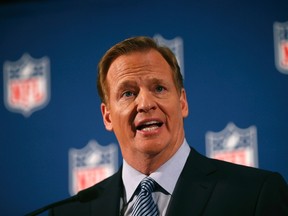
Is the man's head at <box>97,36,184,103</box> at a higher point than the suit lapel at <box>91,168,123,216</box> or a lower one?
higher

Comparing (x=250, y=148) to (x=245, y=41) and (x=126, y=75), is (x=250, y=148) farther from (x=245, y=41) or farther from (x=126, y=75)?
(x=126, y=75)

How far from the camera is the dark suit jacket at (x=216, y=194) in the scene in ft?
5.51

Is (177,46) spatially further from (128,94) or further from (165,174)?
(165,174)

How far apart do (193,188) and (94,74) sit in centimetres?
140

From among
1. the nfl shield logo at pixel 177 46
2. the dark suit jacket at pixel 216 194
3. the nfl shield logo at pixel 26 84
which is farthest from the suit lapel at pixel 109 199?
the nfl shield logo at pixel 26 84

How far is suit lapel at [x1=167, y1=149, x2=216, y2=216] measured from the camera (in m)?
1.74

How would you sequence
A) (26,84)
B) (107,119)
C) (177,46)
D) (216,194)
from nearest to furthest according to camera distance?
(216,194)
(107,119)
(177,46)
(26,84)

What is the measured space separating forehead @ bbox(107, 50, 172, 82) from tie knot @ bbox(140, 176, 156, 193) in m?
0.34

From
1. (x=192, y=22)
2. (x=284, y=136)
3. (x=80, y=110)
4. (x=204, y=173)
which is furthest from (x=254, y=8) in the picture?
(x=204, y=173)

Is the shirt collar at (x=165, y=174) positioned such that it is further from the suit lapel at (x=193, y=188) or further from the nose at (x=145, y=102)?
the nose at (x=145, y=102)

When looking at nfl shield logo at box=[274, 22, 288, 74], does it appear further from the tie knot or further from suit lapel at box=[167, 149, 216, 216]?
the tie knot

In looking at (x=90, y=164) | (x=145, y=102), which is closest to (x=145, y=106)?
(x=145, y=102)

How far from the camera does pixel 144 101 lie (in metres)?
1.87

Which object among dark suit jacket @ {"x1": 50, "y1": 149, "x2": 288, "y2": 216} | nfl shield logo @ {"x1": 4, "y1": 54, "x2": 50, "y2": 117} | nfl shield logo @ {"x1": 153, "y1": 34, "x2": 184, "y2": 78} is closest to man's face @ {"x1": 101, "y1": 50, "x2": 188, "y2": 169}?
dark suit jacket @ {"x1": 50, "y1": 149, "x2": 288, "y2": 216}
